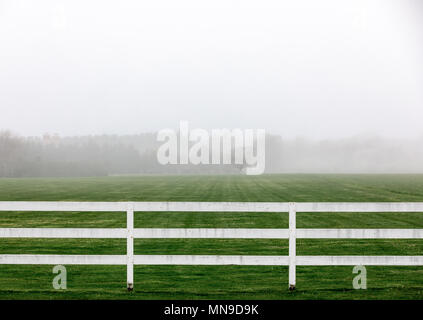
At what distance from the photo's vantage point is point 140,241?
21062 mm

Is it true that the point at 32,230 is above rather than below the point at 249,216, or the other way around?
above

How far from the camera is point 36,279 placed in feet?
42.0

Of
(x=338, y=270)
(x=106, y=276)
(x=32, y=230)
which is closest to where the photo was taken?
(x=32, y=230)

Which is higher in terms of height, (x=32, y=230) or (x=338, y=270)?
(x=32, y=230)

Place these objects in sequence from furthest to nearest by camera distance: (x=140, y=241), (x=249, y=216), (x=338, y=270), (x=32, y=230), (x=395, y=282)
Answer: (x=249, y=216) → (x=140, y=241) → (x=338, y=270) → (x=395, y=282) → (x=32, y=230)
